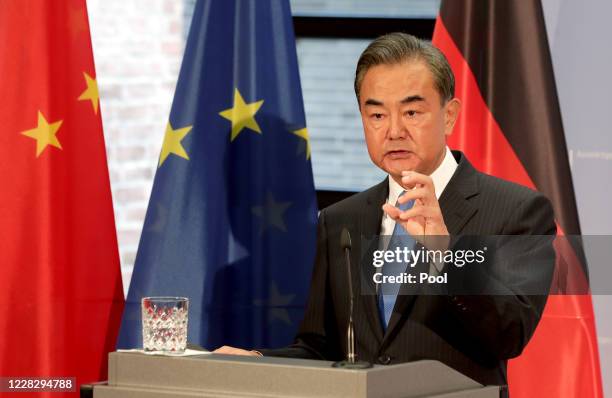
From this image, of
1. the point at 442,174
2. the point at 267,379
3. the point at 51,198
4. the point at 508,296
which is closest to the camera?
the point at 267,379

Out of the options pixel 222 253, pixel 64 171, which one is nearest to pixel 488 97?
pixel 222 253

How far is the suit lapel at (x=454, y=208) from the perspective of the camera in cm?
251

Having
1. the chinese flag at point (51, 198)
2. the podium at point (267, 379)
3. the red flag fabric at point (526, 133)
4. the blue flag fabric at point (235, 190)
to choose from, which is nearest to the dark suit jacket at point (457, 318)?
the podium at point (267, 379)

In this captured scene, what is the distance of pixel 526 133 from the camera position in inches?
133

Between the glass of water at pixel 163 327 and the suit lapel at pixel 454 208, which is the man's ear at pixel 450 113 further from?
the glass of water at pixel 163 327

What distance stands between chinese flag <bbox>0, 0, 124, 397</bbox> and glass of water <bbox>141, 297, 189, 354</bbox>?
150 cm

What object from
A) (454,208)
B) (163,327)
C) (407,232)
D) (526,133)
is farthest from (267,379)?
(526,133)

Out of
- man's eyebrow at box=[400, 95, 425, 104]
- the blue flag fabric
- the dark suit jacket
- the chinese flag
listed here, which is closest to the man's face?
man's eyebrow at box=[400, 95, 425, 104]

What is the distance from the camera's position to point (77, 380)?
359cm

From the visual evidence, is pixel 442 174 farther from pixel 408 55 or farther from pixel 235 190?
pixel 235 190

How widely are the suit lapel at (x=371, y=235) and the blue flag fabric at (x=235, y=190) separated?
2.78 ft

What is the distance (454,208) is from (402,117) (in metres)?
0.28

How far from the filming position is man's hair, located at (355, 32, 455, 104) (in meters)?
2.65

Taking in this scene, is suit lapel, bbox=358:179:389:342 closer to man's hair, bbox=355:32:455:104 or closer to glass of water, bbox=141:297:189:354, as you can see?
man's hair, bbox=355:32:455:104
